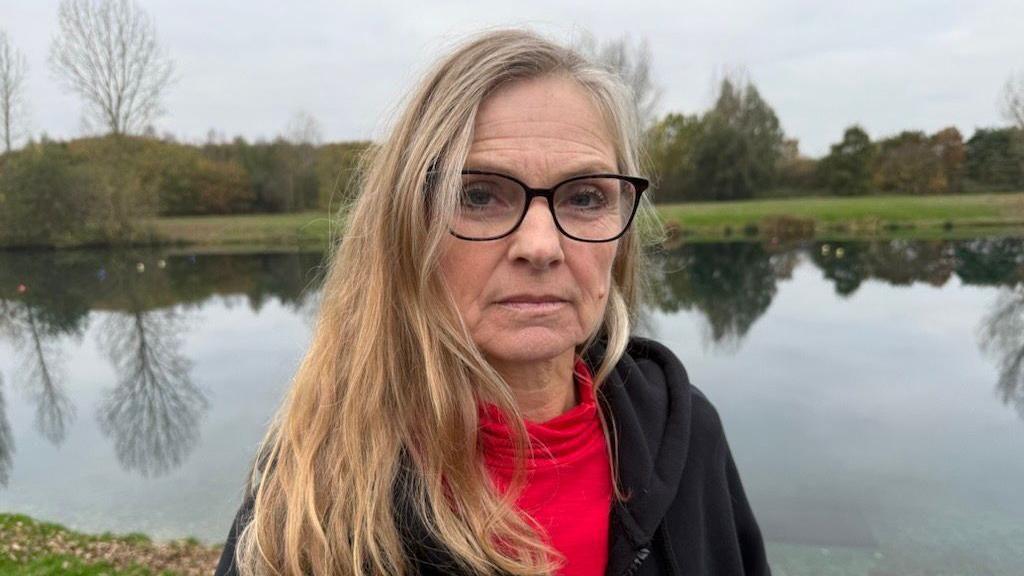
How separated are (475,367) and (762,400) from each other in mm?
10126

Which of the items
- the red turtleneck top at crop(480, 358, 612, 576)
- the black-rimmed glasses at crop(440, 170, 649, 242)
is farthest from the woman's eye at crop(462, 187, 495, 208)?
the red turtleneck top at crop(480, 358, 612, 576)

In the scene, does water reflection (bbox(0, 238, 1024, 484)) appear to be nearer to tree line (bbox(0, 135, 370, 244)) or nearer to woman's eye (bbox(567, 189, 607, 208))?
tree line (bbox(0, 135, 370, 244))

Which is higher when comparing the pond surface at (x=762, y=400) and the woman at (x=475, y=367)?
the woman at (x=475, y=367)

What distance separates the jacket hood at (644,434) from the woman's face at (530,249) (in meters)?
0.29

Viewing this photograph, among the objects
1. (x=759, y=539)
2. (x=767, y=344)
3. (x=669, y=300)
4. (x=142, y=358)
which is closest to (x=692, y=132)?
→ (x=669, y=300)

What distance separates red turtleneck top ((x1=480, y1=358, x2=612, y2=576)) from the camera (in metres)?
1.24

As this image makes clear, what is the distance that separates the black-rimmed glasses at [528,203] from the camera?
1.13m

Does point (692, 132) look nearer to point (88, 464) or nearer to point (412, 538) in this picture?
point (88, 464)

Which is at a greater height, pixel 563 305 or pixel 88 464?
pixel 563 305

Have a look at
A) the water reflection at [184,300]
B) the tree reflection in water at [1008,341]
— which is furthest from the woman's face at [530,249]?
the tree reflection in water at [1008,341]

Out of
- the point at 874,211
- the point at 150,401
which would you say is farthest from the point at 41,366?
the point at 874,211

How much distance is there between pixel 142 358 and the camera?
15508mm

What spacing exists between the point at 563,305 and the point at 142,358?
55.4 feet

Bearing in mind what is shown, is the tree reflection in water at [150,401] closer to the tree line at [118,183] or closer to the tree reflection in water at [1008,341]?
the tree line at [118,183]
